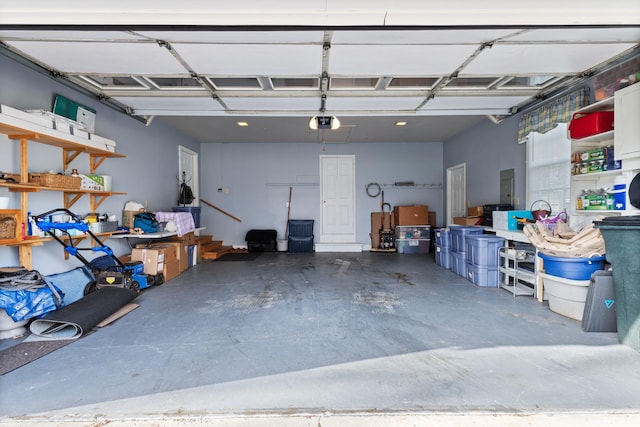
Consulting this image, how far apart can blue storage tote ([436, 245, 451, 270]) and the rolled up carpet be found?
4888 millimetres

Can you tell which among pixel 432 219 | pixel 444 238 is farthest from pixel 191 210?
pixel 432 219

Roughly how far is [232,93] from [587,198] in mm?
4359

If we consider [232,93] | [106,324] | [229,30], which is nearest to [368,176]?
[232,93]

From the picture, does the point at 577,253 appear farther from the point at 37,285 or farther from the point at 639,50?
the point at 37,285

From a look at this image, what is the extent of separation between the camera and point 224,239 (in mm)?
7457

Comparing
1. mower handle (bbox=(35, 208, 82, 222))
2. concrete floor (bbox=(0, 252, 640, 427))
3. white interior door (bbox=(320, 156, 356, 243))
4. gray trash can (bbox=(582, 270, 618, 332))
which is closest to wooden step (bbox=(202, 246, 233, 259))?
white interior door (bbox=(320, 156, 356, 243))

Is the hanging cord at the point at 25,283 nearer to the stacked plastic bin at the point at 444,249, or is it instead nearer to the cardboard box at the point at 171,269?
the cardboard box at the point at 171,269

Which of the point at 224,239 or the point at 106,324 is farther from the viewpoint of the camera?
the point at 224,239

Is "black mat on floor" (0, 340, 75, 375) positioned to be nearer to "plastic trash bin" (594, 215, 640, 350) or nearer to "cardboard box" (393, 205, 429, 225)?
"plastic trash bin" (594, 215, 640, 350)

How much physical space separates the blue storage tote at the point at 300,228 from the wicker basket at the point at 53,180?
4.57 metres

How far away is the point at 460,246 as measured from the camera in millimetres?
4578

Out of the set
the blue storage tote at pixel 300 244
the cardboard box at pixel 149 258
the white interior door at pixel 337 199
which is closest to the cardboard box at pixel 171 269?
the cardboard box at pixel 149 258

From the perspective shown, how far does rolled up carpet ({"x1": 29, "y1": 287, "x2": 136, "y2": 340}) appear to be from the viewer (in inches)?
96.7

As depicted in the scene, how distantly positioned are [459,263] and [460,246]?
0.28m
